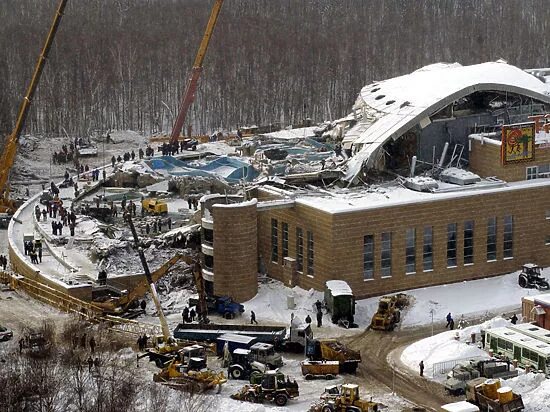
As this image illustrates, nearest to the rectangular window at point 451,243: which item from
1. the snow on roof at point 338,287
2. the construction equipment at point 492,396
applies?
the snow on roof at point 338,287

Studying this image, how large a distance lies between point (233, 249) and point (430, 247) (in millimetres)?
10607

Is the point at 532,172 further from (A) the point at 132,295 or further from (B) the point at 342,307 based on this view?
(A) the point at 132,295

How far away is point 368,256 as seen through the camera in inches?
2685

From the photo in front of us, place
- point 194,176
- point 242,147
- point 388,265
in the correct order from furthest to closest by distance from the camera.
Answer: point 242,147, point 194,176, point 388,265

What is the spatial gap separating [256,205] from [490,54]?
296 ft

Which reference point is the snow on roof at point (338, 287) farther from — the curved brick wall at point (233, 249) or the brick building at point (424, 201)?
the curved brick wall at point (233, 249)

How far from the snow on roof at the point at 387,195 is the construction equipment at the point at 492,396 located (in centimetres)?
1604

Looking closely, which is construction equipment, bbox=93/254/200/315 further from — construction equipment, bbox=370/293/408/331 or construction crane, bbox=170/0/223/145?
construction crane, bbox=170/0/223/145

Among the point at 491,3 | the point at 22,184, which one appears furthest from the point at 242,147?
the point at 491,3

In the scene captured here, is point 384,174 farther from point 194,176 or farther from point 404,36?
point 404,36

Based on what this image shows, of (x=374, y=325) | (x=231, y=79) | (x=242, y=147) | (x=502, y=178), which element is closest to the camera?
(x=374, y=325)

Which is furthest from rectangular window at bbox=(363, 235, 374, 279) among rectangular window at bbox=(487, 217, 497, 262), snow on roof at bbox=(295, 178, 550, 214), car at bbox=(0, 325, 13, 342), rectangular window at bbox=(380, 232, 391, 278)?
car at bbox=(0, 325, 13, 342)

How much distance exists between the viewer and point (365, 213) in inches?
2660

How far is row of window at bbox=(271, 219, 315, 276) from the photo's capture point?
68438 millimetres
